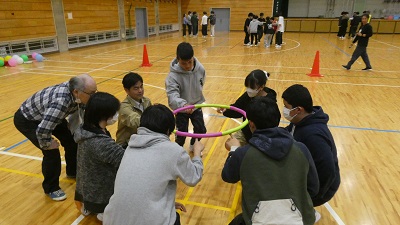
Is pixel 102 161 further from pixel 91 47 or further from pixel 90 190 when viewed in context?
pixel 91 47

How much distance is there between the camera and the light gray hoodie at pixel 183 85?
3.79 metres

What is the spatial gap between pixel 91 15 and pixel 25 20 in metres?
4.55

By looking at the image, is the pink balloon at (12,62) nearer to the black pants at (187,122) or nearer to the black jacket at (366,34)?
the black pants at (187,122)

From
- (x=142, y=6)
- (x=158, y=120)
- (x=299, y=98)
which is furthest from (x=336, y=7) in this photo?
(x=158, y=120)

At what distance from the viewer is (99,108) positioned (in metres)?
2.40

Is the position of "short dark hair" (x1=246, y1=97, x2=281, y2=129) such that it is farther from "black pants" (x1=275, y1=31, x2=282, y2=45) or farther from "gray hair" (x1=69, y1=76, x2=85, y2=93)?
"black pants" (x1=275, y1=31, x2=282, y2=45)

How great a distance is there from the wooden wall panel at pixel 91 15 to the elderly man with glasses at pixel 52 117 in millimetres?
14266

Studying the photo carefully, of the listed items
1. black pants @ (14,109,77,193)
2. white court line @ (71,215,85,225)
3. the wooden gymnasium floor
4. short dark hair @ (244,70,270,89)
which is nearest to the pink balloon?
the wooden gymnasium floor

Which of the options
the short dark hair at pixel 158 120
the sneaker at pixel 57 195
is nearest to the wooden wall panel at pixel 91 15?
the sneaker at pixel 57 195

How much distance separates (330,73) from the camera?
400 inches

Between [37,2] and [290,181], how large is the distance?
616 inches

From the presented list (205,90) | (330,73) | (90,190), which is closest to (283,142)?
(90,190)

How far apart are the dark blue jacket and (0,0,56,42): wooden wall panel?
13855 millimetres

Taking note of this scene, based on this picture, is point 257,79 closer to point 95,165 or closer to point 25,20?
point 95,165
